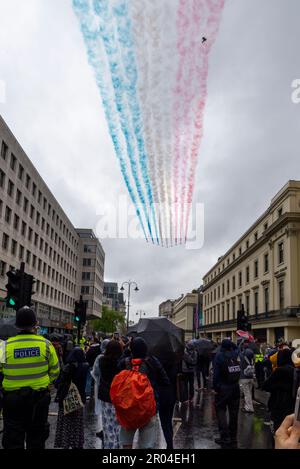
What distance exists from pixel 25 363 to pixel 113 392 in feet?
3.54

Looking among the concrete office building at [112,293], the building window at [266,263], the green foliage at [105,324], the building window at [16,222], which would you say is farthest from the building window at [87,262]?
the concrete office building at [112,293]

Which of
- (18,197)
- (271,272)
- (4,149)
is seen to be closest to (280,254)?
(271,272)

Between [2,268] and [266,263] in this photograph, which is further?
[266,263]

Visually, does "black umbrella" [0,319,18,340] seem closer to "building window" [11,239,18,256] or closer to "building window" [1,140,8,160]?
"building window" [1,140,8,160]

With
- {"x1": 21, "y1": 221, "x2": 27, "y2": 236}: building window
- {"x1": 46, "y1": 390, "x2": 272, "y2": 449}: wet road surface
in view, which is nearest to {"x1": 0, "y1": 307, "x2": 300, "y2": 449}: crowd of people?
{"x1": 46, "y1": 390, "x2": 272, "y2": 449}: wet road surface

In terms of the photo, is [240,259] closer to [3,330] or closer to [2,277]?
[2,277]

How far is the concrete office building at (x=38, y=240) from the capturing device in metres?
35.0

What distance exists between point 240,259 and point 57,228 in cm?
2420

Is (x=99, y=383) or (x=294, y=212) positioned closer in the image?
(x=99, y=383)

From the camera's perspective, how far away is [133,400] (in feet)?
15.8

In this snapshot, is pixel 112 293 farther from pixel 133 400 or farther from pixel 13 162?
pixel 133 400

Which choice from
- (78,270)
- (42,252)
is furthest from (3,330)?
(78,270)

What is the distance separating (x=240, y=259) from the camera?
51.8m

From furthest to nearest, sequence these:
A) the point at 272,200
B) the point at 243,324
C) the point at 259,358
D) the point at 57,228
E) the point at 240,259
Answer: the point at 57,228
the point at 240,259
the point at 272,200
the point at 243,324
the point at 259,358
